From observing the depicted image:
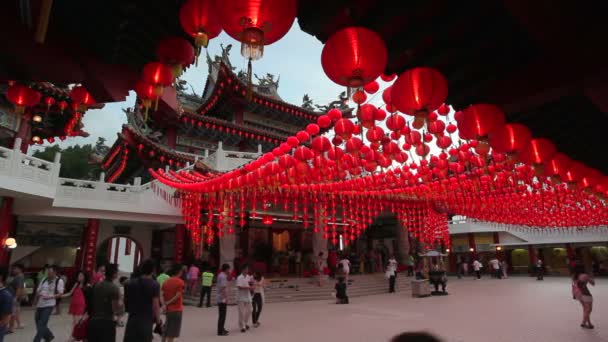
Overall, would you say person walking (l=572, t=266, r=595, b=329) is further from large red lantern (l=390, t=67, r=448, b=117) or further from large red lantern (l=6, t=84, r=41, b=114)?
large red lantern (l=6, t=84, r=41, b=114)

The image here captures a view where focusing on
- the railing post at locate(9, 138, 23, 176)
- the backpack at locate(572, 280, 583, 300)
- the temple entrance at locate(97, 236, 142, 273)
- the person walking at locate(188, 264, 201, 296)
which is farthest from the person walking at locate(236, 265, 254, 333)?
the temple entrance at locate(97, 236, 142, 273)

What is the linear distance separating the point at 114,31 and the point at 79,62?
1.63 feet

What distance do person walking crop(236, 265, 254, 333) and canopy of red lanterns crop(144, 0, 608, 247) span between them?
8.66ft

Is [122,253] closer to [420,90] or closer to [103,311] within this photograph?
[103,311]

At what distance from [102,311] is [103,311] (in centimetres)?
1

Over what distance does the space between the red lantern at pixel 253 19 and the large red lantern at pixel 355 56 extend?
1.76ft

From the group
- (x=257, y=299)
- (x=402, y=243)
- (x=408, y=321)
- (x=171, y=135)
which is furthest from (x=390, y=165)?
(x=402, y=243)

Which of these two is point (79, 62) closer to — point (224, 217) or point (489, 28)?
point (489, 28)

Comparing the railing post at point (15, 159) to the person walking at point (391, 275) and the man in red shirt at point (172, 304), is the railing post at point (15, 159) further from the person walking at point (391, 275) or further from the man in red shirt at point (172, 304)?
the person walking at point (391, 275)

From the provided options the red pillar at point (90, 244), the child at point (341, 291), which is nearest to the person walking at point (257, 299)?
the child at point (341, 291)

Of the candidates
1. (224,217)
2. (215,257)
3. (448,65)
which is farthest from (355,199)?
(448,65)

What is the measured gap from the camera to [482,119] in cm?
428

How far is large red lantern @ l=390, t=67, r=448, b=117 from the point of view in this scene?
328 centimetres

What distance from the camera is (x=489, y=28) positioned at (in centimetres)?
349
